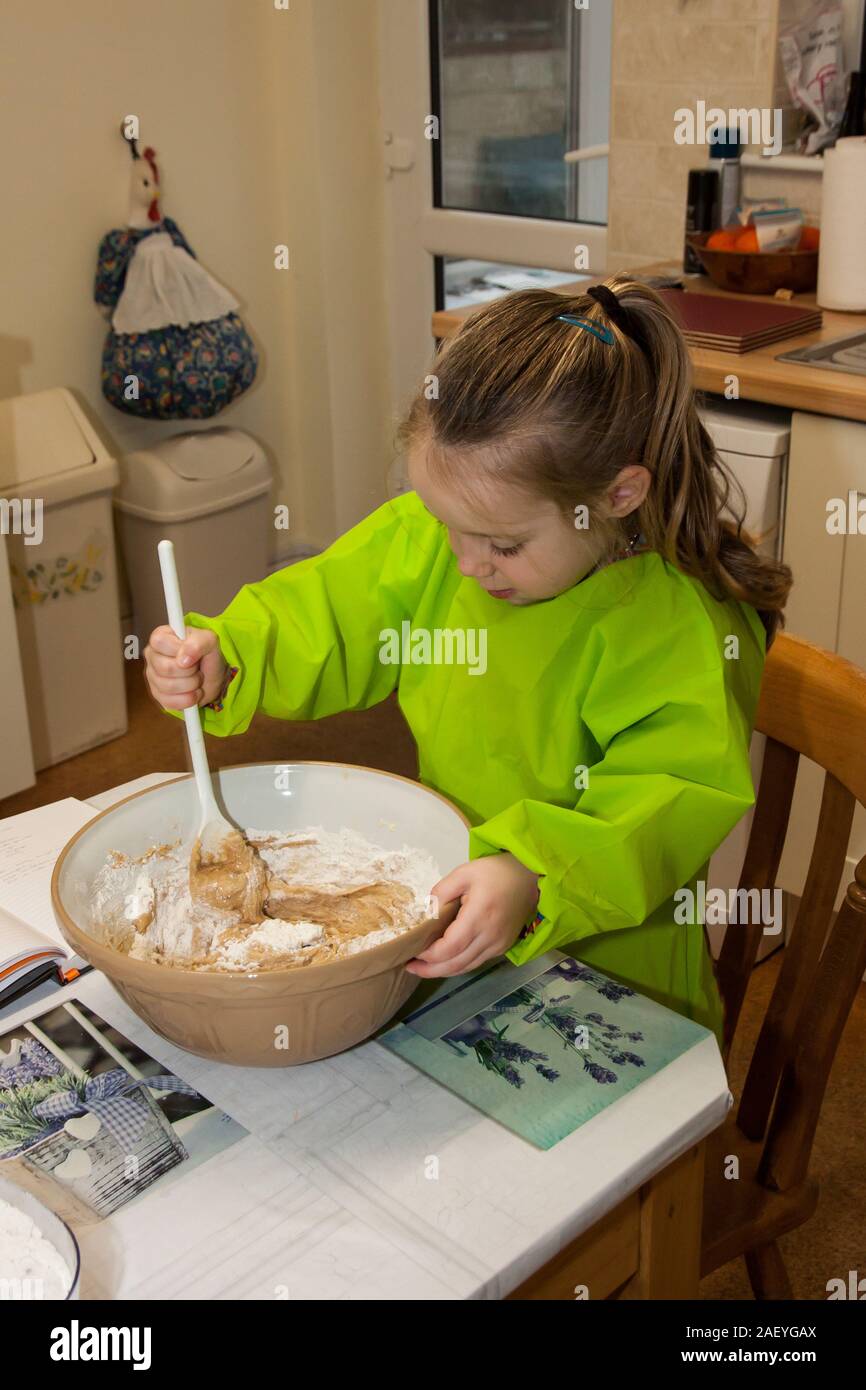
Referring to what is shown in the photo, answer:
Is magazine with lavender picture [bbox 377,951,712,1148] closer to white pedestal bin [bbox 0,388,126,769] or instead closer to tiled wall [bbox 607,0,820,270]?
tiled wall [bbox 607,0,820,270]

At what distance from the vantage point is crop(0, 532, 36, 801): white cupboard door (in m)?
2.31

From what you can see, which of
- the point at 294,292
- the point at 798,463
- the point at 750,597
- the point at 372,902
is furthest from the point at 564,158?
the point at 372,902

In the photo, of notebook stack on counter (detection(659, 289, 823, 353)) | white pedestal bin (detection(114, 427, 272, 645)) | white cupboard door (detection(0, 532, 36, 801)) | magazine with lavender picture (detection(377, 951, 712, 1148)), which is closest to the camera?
magazine with lavender picture (detection(377, 951, 712, 1148))

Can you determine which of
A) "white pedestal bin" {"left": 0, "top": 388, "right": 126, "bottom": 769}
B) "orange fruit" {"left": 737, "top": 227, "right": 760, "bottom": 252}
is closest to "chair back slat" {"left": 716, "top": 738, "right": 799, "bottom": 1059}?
"orange fruit" {"left": 737, "top": 227, "right": 760, "bottom": 252}

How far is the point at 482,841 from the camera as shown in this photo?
921mm

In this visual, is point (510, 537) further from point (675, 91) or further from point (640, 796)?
point (675, 91)

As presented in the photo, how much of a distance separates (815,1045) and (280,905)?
1.40 feet

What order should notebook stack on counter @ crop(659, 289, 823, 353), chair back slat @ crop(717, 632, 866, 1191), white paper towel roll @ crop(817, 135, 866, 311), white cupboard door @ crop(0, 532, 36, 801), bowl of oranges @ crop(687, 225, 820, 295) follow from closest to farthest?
chair back slat @ crop(717, 632, 866, 1191)
notebook stack on counter @ crop(659, 289, 823, 353)
white paper towel roll @ crop(817, 135, 866, 311)
bowl of oranges @ crop(687, 225, 820, 295)
white cupboard door @ crop(0, 532, 36, 801)

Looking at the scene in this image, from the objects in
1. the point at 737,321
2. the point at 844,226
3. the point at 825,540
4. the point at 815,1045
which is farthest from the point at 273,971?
the point at 844,226

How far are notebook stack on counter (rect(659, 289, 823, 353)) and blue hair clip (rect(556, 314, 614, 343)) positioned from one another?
0.90 metres

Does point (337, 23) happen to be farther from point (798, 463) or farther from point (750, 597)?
point (750, 597)

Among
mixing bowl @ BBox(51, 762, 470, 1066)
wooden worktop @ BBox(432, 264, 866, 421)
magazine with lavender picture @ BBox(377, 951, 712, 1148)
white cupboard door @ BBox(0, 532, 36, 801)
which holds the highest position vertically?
wooden worktop @ BBox(432, 264, 866, 421)

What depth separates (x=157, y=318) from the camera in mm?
2764
